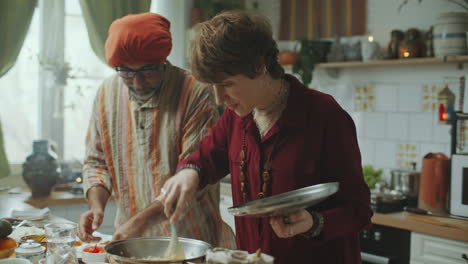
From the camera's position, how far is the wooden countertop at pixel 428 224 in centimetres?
285

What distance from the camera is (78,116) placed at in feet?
14.4

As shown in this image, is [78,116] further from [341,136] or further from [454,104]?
[341,136]

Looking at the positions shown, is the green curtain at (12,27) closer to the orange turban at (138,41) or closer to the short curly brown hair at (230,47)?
the orange turban at (138,41)

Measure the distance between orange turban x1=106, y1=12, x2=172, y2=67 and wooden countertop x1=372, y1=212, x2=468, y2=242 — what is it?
1.72 meters

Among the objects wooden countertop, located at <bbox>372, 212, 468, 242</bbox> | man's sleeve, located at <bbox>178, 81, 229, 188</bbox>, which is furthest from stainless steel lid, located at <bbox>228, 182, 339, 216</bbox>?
wooden countertop, located at <bbox>372, 212, 468, 242</bbox>

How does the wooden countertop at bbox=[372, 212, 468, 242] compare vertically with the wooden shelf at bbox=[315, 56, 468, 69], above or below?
below

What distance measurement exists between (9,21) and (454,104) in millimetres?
3090

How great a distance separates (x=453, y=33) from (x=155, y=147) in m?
2.08

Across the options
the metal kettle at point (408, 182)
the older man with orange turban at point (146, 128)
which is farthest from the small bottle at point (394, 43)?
the older man with orange turban at point (146, 128)

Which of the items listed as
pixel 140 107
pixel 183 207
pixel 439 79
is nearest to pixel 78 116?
pixel 140 107

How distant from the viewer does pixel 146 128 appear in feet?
6.94

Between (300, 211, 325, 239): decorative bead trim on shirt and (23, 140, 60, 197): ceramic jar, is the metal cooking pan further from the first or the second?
(23, 140, 60, 197): ceramic jar

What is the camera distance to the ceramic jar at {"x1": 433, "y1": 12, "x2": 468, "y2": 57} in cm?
325

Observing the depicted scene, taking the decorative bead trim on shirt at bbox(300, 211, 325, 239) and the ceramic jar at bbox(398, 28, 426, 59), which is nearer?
the decorative bead trim on shirt at bbox(300, 211, 325, 239)
